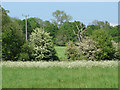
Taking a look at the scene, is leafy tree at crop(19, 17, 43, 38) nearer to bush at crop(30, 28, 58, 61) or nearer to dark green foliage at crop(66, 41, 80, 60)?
dark green foliage at crop(66, 41, 80, 60)

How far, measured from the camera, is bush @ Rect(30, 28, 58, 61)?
89.2 feet

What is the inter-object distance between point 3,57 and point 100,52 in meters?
13.4

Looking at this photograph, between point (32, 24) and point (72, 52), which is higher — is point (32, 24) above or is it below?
above

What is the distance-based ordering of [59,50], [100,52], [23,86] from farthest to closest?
[59,50] → [100,52] → [23,86]

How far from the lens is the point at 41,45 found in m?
27.5

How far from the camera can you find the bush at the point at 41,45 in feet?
89.2

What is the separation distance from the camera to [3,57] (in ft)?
86.7

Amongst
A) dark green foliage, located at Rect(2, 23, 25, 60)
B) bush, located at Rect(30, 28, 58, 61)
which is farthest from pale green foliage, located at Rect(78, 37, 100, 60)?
dark green foliage, located at Rect(2, 23, 25, 60)

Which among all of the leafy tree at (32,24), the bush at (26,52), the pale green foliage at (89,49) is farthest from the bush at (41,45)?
the leafy tree at (32,24)

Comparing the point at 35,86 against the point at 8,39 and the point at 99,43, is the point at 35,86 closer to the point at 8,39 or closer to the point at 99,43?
the point at 8,39

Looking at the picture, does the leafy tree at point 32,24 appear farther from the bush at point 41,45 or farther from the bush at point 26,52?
the bush at point 26,52

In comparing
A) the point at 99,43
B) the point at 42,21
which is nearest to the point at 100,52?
the point at 99,43

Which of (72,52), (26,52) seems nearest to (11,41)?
(26,52)

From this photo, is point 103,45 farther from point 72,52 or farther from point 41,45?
point 41,45
